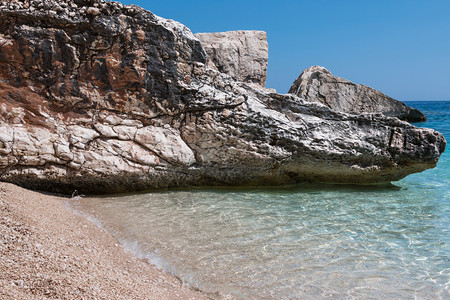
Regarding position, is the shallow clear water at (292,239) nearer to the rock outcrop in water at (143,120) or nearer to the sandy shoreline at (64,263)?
the sandy shoreline at (64,263)

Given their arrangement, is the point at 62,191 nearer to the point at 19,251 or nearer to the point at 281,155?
the point at 19,251

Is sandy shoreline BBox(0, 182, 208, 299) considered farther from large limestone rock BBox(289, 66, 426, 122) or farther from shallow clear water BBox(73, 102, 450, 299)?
large limestone rock BBox(289, 66, 426, 122)

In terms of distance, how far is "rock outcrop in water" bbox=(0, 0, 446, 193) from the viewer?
5.12m

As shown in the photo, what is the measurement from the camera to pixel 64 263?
2771 mm

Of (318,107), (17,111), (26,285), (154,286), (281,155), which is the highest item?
(318,107)

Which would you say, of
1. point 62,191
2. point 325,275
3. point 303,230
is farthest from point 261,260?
point 62,191

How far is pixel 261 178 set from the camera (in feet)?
21.0

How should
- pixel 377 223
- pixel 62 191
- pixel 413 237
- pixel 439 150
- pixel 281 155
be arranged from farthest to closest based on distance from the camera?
pixel 439 150 < pixel 281 155 < pixel 62 191 < pixel 377 223 < pixel 413 237

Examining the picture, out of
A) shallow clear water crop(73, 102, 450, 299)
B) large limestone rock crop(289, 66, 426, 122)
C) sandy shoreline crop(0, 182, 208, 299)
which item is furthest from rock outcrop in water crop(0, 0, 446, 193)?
large limestone rock crop(289, 66, 426, 122)

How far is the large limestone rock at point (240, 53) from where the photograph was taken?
8969 mm

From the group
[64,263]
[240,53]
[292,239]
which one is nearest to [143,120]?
[292,239]

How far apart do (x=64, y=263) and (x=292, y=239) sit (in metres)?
2.38

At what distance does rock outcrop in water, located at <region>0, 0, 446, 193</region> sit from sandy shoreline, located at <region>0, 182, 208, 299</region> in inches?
51.6

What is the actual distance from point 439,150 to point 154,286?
582 centimetres
